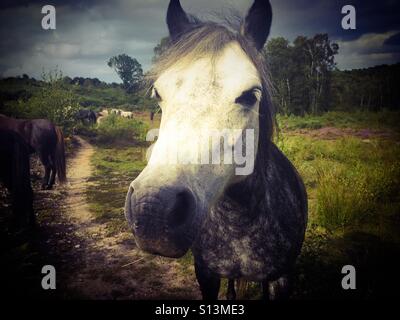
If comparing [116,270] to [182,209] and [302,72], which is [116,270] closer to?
[182,209]

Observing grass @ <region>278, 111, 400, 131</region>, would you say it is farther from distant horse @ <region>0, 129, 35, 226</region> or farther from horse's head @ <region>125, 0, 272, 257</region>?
distant horse @ <region>0, 129, 35, 226</region>

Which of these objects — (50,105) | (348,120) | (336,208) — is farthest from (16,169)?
(348,120)

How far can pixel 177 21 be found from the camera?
194 cm

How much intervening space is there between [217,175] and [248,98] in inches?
21.5

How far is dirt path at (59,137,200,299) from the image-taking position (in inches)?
116

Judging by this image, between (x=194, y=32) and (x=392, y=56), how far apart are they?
2454 millimetres

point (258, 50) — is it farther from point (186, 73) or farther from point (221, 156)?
point (221, 156)

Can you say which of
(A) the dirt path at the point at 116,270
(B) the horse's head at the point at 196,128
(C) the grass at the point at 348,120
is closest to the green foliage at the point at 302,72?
(C) the grass at the point at 348,120

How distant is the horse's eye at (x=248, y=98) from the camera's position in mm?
1444

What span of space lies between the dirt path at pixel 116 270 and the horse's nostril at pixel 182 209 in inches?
92.5

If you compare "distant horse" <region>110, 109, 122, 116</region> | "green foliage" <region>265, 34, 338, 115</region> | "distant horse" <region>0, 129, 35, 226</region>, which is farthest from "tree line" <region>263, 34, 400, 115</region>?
"distant horse" <region>110, 109, 122, 116</region>

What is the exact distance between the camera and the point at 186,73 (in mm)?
1461
